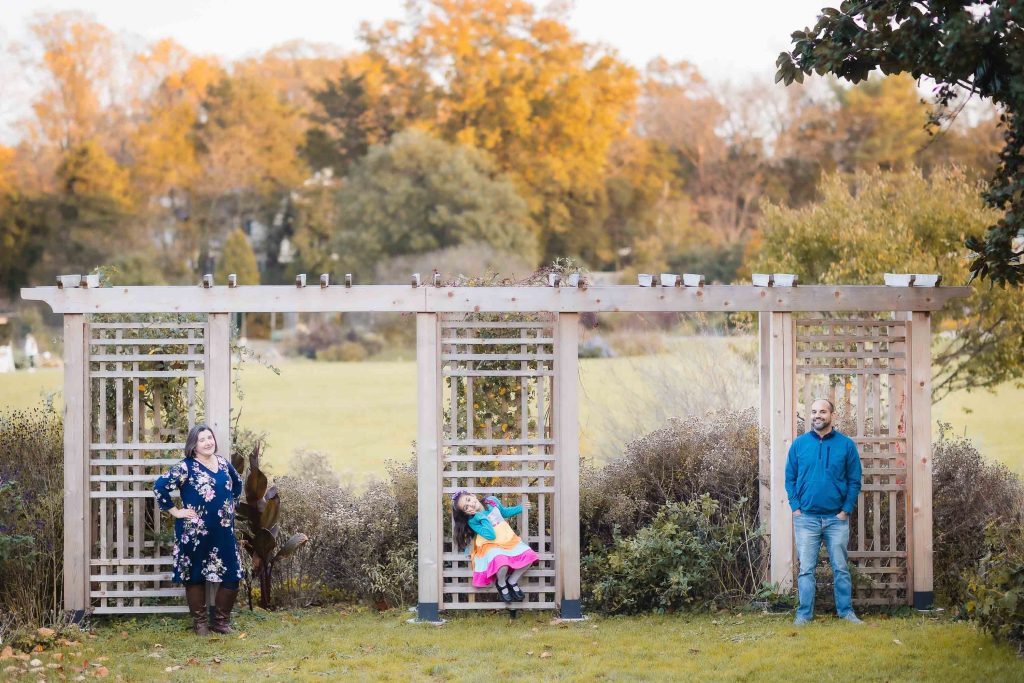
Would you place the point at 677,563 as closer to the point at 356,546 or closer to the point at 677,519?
the point at 677,519

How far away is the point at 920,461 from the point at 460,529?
9.99 feet

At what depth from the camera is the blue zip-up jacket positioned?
7.03 meters

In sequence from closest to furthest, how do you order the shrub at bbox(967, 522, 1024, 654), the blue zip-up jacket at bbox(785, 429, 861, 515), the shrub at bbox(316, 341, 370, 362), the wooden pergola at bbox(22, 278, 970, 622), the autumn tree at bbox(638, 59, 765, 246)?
1. the shrub at bbox(967, 522, 1024, 654)
2. the blue zip-up jacket at bbox(785, 429, 861, 515)
3. the wooden pergola at bbox(22, 278, 970, 622)
4. the shrub at bbox(316, 341, 370, 362)
5. the autumn tree at bbox(638, 59, 765, 246)

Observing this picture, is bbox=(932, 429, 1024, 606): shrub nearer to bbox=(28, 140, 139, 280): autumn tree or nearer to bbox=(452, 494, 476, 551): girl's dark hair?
bbox=(452, 494, 476, 551): girl's dark hair

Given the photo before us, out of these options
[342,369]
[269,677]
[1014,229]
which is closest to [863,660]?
[1014,229]

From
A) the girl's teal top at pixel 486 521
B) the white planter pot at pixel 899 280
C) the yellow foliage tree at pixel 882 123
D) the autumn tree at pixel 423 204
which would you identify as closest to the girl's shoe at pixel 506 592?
the girl's teal top at pixel 486 521

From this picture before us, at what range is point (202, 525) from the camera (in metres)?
7.12

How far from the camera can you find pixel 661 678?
20.0ft

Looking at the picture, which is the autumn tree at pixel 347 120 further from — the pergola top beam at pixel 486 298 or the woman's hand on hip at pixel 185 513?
the woman's hand on hip at pixel 185 513

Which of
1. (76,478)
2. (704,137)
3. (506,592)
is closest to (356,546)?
(506,592)

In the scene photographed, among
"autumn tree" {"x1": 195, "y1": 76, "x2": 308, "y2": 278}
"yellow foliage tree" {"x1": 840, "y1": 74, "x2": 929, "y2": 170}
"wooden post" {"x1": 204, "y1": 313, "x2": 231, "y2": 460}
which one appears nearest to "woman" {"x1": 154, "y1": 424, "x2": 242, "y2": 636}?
"wooden post" {"x1": 204, "y1": 313, "x2": 231, "y2": 460}

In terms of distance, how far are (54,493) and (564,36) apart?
1196 inches

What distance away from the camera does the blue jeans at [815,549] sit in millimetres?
7074

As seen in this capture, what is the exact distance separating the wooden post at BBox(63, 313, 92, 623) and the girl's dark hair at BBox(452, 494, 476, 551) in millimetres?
2355
